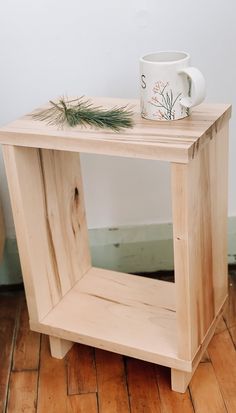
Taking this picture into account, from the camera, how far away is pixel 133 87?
1.24 metres

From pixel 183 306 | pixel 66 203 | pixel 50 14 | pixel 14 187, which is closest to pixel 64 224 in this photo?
pixel 66 203

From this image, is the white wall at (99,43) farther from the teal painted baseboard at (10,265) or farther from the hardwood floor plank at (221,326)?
the hardwood floor plank at (221,326)

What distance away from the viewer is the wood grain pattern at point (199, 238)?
892mm

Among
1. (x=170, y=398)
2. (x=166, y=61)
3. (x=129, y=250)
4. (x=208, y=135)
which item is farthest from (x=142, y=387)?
(x=166, y=61)

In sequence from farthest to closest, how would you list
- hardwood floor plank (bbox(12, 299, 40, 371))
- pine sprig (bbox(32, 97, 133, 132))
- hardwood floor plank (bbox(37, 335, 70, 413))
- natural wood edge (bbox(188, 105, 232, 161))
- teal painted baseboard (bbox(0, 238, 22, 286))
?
teal painted baseboard (bbox(0, 238, 22, 286)) → hardwood floor plank (bbox(12, 299, 40, 371)) → hardwood floor plank (bbox(37, 335, 70, 413)) → pine sprig (bbox(32, 97, 133, 132)) → natural wood edge (bbox(188, 105, 232, 161))

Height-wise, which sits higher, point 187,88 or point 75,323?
point 187,88

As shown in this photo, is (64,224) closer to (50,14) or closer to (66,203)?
(66,203)

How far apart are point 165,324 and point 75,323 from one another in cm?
17

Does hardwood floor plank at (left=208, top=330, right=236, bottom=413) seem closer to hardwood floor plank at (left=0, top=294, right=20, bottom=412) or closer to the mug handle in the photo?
hardwood floor plank at (left=0, top=294, right=20, bottom=412)

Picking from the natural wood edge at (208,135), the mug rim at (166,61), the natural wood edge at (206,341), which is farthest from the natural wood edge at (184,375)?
the mug rim at (166,61)

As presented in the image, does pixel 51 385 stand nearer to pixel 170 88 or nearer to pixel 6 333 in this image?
pixel 6 333

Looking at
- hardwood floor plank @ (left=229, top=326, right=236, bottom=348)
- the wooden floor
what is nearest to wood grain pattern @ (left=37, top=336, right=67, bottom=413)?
the wooden floor

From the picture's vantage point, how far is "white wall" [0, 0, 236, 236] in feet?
3.87

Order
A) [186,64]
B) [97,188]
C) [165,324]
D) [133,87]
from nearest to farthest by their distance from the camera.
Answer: [186,64] → [165,324] → [133,87] → [97,188]
